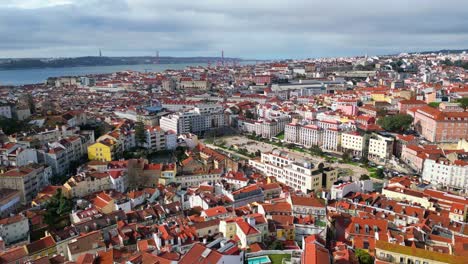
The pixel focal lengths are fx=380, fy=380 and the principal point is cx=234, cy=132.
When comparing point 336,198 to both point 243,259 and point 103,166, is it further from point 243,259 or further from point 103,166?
point 103,166

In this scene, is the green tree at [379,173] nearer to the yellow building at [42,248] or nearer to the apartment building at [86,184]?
the apartment building at [86,184]

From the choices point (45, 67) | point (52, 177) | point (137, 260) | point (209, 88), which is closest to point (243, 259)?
point (137, 260)

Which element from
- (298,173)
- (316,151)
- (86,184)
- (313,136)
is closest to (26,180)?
(86,184)

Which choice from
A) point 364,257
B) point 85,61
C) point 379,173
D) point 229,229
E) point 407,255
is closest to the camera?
point 407,255

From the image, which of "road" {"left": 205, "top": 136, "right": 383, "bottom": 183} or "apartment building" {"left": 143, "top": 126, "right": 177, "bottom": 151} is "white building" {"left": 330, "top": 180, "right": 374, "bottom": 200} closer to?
"road" {"left": 205, "top": 136, "right": 383, "bottom": 183}

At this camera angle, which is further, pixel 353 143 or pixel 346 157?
pixel 353 143

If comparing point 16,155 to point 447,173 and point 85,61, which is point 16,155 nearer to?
point 447,173

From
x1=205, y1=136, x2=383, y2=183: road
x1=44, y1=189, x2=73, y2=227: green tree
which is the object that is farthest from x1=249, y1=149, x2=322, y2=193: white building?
x1=44, y1=189, x2=73, y2=227: green tree
